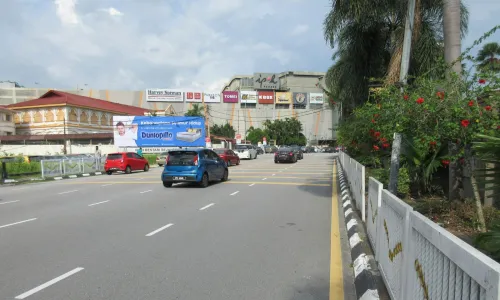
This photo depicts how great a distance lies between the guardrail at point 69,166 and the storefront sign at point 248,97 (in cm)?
8624

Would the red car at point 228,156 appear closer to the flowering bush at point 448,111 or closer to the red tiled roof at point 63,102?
the flowering bush at point 448,111

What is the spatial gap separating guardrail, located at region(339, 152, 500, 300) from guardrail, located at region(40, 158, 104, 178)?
869 inches

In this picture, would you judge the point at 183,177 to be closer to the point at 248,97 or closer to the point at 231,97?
the point at 231,97

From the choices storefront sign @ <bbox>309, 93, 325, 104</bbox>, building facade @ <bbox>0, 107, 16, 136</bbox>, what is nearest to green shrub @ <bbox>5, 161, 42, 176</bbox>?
building facade @ <bbox>0, 107, 16, 136</bbox>

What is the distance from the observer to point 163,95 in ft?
346

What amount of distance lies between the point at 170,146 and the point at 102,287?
42.7m

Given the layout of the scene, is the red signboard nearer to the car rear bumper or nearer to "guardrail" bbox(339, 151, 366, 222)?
the car rear bumper

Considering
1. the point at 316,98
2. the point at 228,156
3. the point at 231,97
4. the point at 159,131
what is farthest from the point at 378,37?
the point at 316,98

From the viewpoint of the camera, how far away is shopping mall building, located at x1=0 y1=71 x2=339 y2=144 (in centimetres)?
10500

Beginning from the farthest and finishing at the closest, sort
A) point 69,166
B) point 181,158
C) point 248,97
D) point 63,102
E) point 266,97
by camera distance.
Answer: point 266,97, point 248,97, point 63,102, point 69,166, point 181,158

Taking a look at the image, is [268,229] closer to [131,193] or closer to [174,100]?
[131,193]

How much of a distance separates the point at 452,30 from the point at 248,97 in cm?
10449

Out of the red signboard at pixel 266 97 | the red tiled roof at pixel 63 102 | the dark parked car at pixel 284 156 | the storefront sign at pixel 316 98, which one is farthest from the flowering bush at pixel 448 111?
the storefront sign at pixel 316 98

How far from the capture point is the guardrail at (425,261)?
182cm
